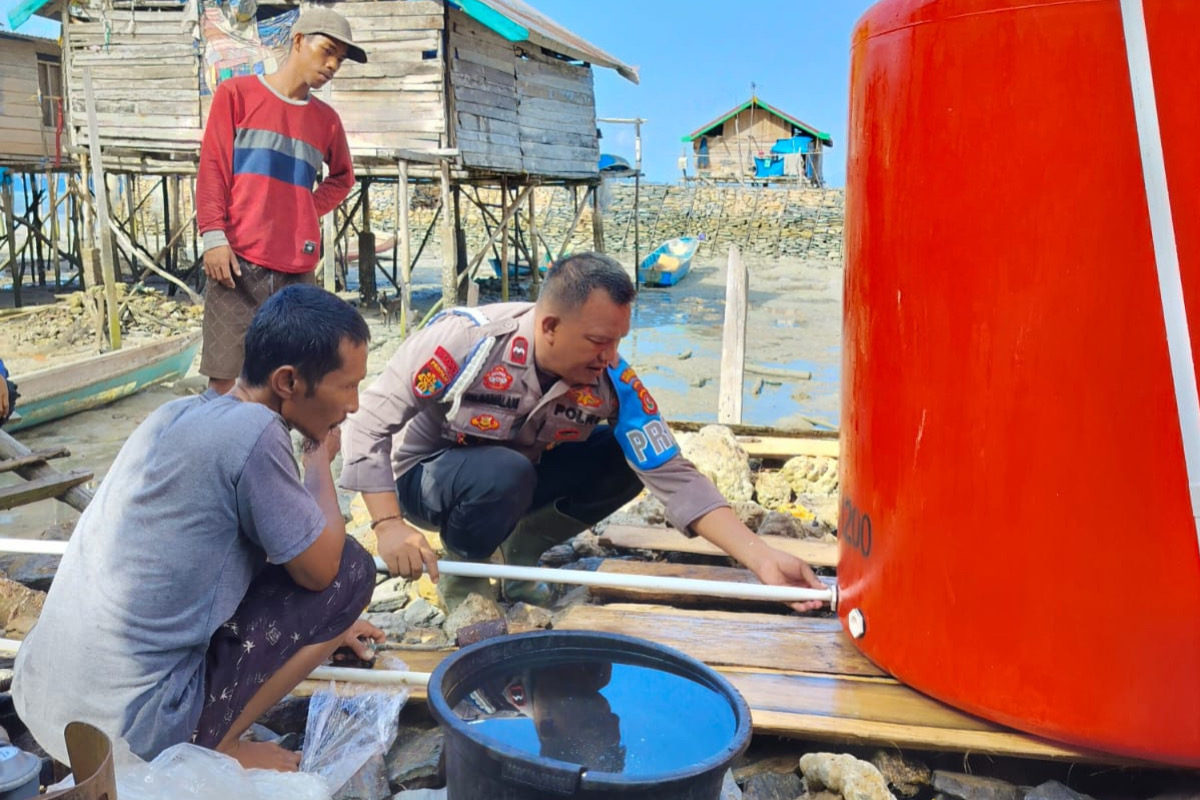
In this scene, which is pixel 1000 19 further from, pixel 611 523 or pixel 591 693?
pixel 611 523

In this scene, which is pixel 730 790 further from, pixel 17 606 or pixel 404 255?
pixel 404 255

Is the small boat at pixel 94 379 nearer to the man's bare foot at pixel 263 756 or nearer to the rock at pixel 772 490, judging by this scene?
the rock at pixel 772 490

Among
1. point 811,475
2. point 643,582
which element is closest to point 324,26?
point 643,582

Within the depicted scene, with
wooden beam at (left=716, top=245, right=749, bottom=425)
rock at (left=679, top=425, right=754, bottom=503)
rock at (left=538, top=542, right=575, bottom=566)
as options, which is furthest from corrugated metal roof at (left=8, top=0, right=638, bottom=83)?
rock at (left=538, top=542, right=575, bottom=566)

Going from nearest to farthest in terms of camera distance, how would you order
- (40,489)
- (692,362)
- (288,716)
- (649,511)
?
(288,716) < (40,489) < (649,511) < (692,362)

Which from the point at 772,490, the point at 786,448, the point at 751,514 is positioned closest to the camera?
the point at 751,514

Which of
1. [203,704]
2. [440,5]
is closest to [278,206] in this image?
[203,704]

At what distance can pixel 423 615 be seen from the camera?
3.26 metres

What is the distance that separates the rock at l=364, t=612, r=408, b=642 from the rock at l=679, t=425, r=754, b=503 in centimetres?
150

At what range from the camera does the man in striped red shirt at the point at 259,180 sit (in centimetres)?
422

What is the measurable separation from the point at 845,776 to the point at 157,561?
1343mm

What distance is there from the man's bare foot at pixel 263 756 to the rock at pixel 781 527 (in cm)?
204

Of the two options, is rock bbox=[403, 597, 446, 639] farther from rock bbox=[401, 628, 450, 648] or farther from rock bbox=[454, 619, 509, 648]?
rock bbox=[454, 619, 509, 648]

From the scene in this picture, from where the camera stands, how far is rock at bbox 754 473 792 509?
174 inches
